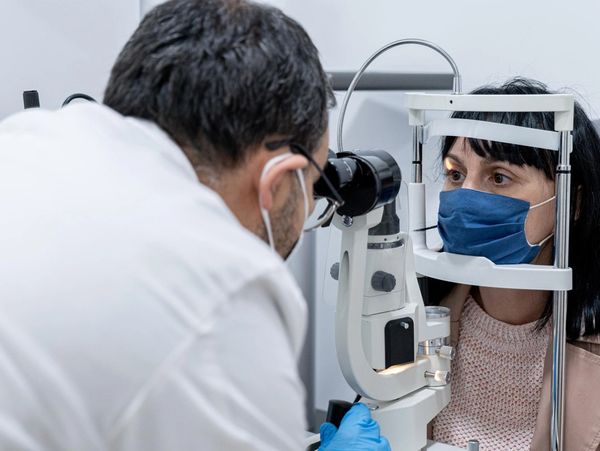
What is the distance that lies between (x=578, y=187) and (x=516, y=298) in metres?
0.26

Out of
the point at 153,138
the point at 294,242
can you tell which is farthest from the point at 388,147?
the point at 153,138

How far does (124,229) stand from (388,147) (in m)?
1.72

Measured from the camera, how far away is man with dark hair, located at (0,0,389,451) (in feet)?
2.19

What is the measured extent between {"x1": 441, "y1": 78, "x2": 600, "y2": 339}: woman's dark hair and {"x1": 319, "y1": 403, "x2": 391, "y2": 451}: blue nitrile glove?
0.50 meters

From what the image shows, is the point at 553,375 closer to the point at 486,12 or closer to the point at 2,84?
the point at 486,12

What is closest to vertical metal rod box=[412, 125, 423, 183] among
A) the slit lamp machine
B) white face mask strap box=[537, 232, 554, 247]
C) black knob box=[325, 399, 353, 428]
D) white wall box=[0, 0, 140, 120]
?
the slit lamp machine

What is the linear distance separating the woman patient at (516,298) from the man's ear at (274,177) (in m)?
0.72

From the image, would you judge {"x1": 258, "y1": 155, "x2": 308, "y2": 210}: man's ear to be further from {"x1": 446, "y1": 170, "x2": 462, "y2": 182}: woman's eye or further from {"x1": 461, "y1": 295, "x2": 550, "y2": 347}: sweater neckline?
{"x1": 461, "y1": 295, "x2": 550, "y2": 347}: sweater neckline

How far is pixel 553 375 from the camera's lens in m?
1.46

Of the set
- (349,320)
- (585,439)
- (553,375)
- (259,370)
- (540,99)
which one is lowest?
(585,439)

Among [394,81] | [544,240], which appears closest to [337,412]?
[544,240]

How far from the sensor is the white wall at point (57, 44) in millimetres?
1944

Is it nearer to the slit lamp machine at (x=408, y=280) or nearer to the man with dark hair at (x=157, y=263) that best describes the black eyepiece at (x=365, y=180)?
the slit lamp machine at (x=408, y=280)

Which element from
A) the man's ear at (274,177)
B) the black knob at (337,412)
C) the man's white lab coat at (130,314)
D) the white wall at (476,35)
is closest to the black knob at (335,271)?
the black knob at (337,412)
